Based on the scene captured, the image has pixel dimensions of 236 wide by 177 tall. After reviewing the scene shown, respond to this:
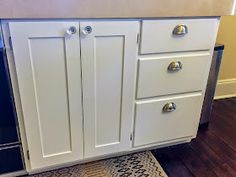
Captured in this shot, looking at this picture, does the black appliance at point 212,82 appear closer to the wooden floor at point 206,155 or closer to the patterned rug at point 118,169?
the wooden floor at point 206,155

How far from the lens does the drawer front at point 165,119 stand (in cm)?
129

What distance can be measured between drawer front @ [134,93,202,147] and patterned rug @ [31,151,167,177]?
0.38 ft

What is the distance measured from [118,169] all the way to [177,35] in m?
0.78

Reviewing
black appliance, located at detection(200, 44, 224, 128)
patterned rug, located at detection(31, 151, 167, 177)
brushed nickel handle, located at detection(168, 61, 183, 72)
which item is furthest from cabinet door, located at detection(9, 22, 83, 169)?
black appliance, located at detection(200, 44, 224, 128)

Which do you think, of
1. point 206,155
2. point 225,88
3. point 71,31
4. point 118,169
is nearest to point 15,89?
point 71,31

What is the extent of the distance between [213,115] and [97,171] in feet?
3.57

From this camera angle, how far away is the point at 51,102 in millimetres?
1081

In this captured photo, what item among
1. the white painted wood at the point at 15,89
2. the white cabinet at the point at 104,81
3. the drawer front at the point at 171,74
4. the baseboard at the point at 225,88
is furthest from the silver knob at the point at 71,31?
the baseboard at the point at 225,88

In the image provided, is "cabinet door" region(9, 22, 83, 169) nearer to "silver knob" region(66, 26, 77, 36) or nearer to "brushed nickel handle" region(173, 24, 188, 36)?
"silver knob" region(66, 26, 77, 36)

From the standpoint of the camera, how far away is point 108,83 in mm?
1139

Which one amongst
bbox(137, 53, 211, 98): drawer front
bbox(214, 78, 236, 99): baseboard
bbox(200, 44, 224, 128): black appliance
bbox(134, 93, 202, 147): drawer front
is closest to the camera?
bbox(137, 53, 211, 98): drawer front

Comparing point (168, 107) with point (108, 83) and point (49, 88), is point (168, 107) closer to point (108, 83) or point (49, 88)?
point (108, 83)

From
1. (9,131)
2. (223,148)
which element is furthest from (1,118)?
(223,148)

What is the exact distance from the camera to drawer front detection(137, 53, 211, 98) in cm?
118
